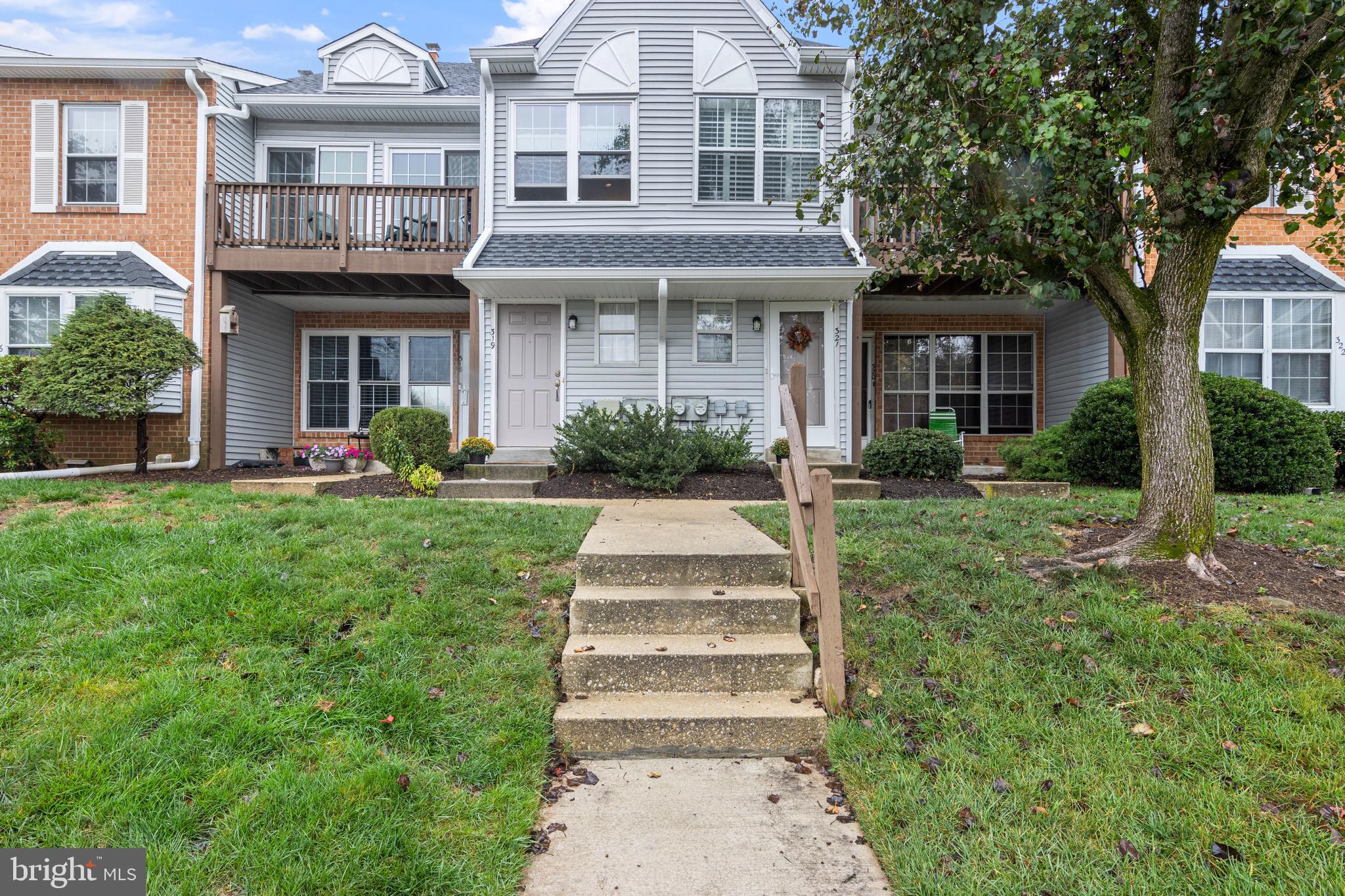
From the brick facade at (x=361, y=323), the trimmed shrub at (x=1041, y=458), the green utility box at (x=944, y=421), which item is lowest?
the trimmed shrub at (x=1041, y=458)

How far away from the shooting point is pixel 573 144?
33.6ft

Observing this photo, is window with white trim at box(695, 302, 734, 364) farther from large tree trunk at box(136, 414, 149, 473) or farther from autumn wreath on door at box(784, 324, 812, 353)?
large tree trunk at box(136, 414, 149, 473)

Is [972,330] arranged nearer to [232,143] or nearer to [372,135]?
[372,135]

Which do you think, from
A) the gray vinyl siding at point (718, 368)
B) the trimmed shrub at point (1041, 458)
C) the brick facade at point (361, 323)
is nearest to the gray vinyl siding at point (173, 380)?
the brick facade at point (361, 323)

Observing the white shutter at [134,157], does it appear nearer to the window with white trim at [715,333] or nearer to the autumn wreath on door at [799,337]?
the window with white trim at [715,333]

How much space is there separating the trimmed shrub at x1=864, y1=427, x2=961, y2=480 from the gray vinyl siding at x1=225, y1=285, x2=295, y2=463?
10.2 m

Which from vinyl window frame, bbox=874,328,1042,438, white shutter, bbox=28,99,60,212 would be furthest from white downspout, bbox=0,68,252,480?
vinyl window frame, bbox=874,328,1042,438

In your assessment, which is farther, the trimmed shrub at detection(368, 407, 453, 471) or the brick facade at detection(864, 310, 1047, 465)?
the brick facade at detection(864, 310, 1047, 465)

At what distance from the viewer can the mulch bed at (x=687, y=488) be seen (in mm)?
7457

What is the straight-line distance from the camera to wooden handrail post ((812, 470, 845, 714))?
310 cm

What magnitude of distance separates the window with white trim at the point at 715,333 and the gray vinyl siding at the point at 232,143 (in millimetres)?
7889

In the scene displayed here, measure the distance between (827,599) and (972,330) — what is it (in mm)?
11194

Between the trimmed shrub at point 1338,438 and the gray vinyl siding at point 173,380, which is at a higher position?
the gray vinyl siding at point 173,380

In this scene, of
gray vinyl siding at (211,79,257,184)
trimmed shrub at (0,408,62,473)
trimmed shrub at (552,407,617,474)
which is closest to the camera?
trimmed shrub at (552,407,617,474)
